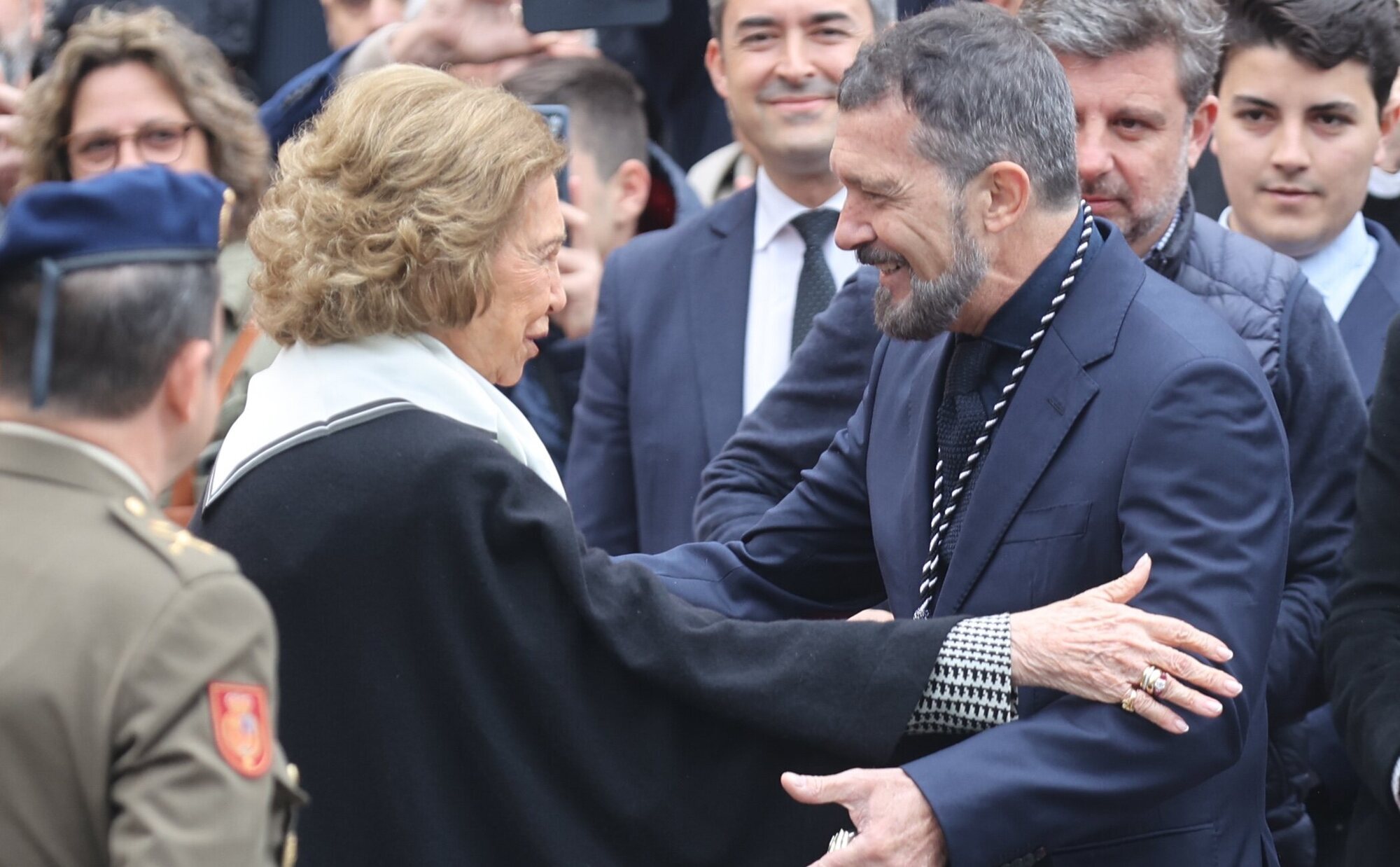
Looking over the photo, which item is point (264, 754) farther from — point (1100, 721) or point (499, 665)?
point (1100, 721)

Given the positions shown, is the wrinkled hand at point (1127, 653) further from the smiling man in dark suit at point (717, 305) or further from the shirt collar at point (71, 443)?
the smiling man in dark suit at point (717, 305)

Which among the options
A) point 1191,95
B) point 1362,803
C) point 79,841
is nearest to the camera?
point 79,841

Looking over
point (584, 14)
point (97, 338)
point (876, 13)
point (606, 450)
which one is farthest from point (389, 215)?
point (876, 13)

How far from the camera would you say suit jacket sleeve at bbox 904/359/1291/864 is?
109 inches

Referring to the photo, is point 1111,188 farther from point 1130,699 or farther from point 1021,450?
point 1130,699

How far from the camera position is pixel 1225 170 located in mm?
4523

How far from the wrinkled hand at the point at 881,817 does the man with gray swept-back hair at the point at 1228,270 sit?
0.98 metres

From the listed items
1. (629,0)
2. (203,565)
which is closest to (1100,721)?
(203,565)

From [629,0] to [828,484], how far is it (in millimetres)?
1637

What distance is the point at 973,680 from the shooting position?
2.87 metres

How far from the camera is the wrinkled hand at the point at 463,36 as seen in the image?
5.21m

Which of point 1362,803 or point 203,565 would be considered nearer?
point 203,565

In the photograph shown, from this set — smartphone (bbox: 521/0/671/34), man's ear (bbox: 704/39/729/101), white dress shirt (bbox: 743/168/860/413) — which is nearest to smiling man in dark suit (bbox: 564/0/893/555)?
white dress shirt (bbox: 743/168/860/413)

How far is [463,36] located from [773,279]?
1346mm
